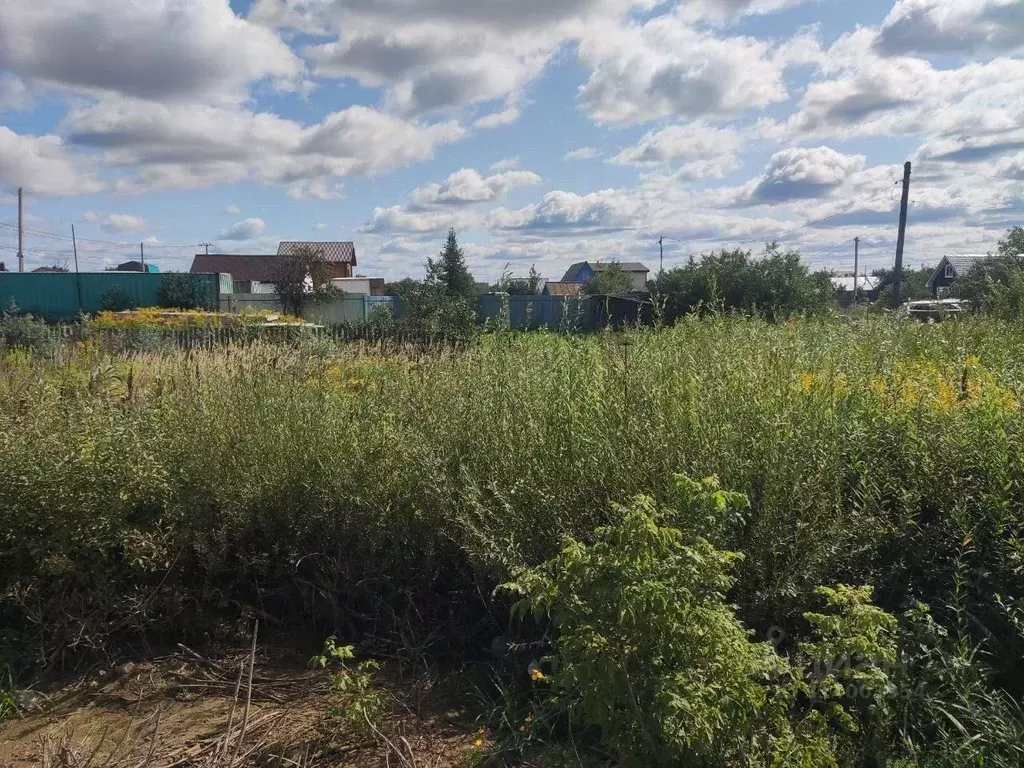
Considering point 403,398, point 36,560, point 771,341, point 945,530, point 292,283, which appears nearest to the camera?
point 945,530

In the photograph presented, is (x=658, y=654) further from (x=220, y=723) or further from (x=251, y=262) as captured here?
(x=251, y=262)

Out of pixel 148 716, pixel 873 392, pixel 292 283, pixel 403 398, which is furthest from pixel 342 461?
pixel 292 283

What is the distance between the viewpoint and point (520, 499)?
3107 mm

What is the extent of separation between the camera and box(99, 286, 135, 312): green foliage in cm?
2777

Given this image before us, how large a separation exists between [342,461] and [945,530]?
242cm

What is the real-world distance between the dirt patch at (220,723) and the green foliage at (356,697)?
0.09ft

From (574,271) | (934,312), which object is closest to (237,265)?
(574,271)

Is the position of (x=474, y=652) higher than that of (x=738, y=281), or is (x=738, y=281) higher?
(x=738, y=281)

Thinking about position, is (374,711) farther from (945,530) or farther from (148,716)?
(945,530)

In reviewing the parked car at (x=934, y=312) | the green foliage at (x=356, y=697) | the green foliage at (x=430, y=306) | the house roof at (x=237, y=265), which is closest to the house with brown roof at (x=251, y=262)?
the house roof at (x=237, y=265)

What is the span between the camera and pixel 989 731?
7.40 feet

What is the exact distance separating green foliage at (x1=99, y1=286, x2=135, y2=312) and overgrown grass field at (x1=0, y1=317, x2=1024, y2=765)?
2609 cm

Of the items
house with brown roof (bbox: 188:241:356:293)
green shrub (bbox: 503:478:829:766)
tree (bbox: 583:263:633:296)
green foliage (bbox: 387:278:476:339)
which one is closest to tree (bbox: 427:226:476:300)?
green foliage (bbox: 387:278:476:339)

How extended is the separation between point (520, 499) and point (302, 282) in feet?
92.0
